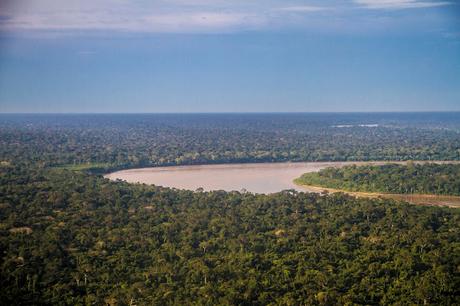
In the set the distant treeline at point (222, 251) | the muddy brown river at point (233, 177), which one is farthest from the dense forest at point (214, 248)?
the muddy brown river at point (233, 177)

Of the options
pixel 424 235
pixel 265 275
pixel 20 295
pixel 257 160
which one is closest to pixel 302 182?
pixel 257 160

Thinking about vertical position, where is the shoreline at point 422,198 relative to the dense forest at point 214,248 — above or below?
below

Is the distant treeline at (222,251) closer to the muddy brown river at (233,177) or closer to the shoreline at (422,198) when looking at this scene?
the shoreline at (422,198)

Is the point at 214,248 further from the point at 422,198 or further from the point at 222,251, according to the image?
the point at 422,198

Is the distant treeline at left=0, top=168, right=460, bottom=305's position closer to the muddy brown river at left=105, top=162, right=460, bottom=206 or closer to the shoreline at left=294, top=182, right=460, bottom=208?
the shoreline at left=294, top=182, right=460, bottom=208

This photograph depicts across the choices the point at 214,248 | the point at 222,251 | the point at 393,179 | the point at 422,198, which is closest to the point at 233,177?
the point at 393,179
